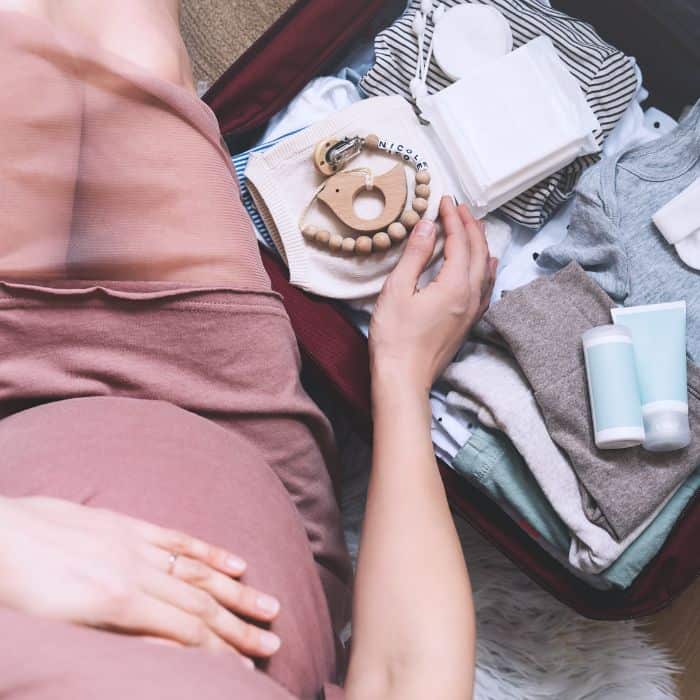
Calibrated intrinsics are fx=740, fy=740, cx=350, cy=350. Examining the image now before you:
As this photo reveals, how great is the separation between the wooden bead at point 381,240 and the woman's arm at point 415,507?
3 centimetres

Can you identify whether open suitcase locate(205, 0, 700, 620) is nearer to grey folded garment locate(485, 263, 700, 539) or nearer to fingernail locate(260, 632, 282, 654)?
grey folded garment locate(485, 263, 700, 539)

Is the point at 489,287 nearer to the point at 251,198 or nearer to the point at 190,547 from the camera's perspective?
the point at 251,198

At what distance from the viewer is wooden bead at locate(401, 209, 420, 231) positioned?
0.74 meters

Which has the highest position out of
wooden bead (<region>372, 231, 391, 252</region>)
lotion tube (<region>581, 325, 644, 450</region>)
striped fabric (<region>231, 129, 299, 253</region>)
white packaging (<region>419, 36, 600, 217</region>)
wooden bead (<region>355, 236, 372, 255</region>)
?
white packaging (<region>419, 36, 600, 217</region>)

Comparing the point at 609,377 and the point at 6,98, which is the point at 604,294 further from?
the point at 6,98

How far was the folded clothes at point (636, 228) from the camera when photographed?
28.2 inches

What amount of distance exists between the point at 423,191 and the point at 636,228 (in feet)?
0.70

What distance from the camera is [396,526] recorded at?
572 mm

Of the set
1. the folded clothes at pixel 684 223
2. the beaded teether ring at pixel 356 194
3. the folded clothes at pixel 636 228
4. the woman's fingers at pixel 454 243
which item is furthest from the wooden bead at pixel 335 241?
the folded clothes at pixel 684 223

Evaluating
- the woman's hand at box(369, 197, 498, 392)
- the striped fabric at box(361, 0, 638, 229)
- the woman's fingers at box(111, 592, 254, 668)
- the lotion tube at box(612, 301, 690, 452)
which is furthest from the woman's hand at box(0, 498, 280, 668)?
the striped fabric at box(361, 0, 638, 229)

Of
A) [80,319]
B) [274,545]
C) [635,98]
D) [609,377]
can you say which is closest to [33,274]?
[80,319]

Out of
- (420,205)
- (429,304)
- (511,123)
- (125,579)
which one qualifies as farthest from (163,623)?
(511,123)

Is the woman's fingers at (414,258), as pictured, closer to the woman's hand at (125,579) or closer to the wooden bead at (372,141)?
the wooden bead at (372,141)

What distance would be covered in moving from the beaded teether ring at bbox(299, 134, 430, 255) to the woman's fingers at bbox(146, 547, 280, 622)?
37 cm
